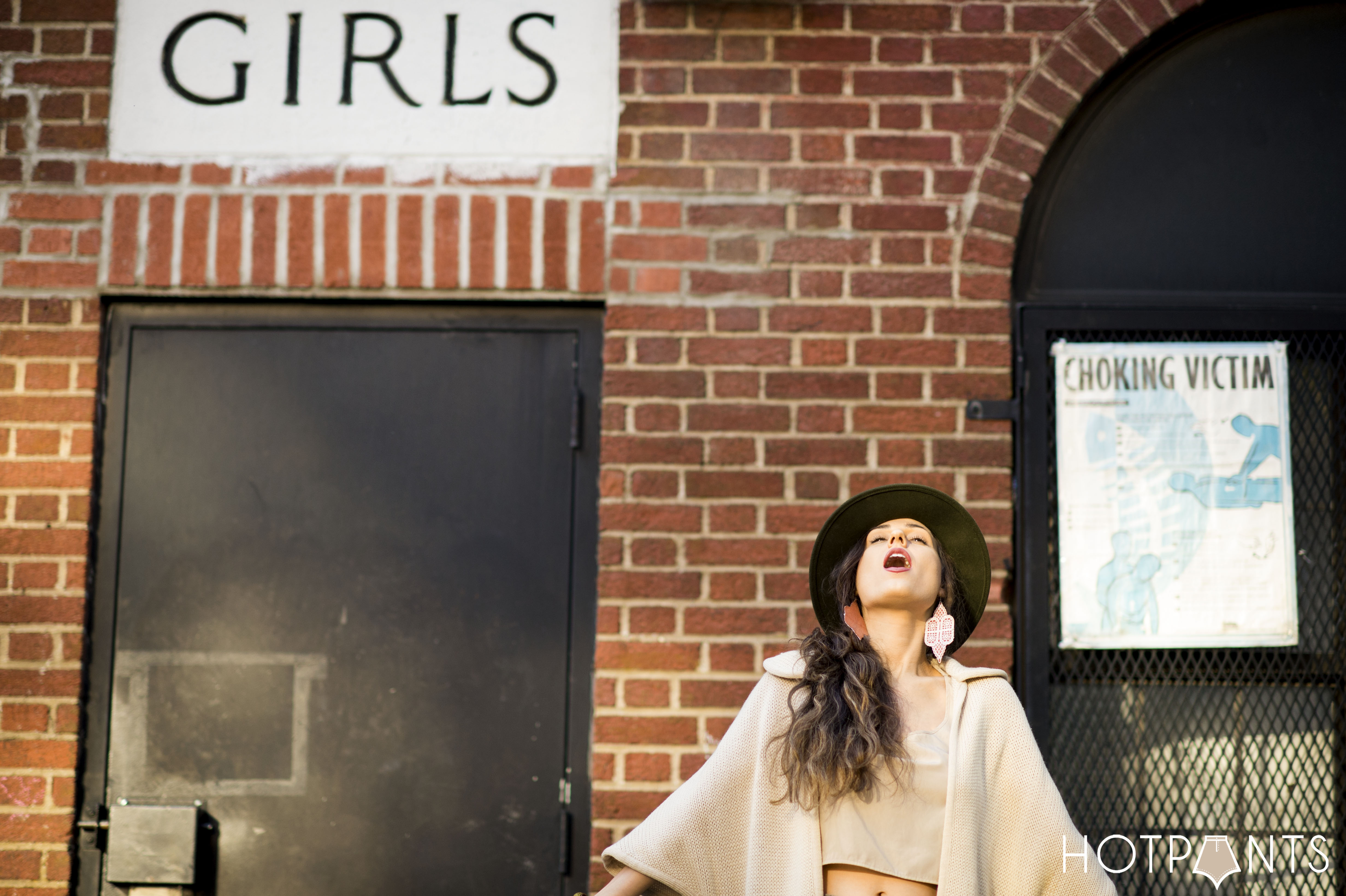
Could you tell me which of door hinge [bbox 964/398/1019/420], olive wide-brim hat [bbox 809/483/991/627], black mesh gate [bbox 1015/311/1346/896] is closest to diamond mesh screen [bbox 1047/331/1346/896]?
black mesh gate [bbox 1015/311/1346/896]

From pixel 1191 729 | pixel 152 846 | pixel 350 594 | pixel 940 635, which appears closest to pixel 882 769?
pixel 940 635

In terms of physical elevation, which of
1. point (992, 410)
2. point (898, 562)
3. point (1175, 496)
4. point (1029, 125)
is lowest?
point (898, 562)

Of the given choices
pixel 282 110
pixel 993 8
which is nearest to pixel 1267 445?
pixel 993 8

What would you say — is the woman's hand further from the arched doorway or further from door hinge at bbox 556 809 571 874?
the arched doorway

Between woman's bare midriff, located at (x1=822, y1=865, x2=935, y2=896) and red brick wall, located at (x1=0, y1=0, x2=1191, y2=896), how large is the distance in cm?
85

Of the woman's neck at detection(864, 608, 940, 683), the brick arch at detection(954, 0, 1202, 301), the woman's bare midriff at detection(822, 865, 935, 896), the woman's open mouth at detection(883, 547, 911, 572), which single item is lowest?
the woman's bare midriff at detection(822, 865, 935, 896)

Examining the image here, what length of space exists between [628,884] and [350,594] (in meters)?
1.31

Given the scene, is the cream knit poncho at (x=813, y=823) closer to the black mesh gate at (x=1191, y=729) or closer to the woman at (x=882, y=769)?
the woman at (x=882, y=769)

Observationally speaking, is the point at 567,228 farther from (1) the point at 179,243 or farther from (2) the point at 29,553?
(2) the point at 29,553

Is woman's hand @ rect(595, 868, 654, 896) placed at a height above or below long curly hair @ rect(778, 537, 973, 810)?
below

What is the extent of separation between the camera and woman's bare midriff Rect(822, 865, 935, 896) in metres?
2.19

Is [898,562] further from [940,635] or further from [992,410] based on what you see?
[992,410]

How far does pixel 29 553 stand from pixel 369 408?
1016 millimetres

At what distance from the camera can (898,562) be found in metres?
2.33
